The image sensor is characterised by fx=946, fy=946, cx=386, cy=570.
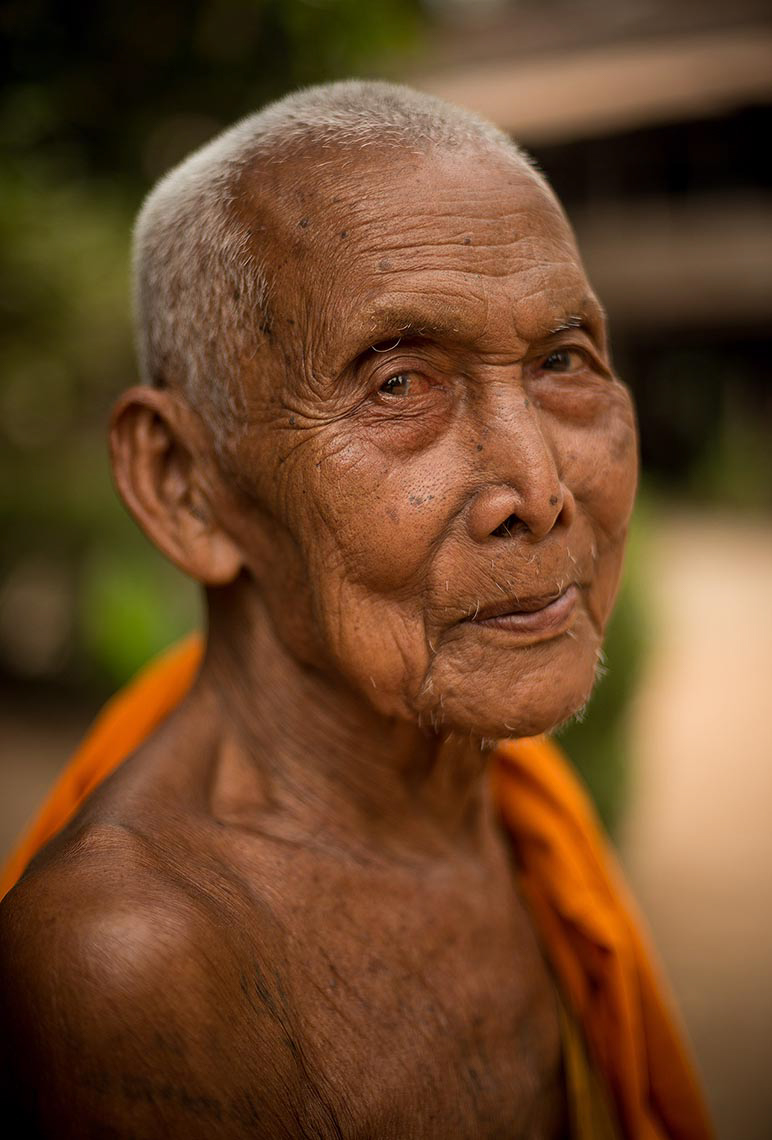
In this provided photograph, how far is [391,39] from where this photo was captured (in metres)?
6.93

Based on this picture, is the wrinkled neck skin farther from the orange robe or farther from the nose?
the nose

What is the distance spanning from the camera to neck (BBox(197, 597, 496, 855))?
5.81ft

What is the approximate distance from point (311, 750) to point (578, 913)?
0.80 metres

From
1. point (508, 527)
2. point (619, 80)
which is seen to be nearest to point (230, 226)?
point (508, 527)

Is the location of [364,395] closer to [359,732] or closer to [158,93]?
[359,732]

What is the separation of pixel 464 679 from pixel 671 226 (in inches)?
650

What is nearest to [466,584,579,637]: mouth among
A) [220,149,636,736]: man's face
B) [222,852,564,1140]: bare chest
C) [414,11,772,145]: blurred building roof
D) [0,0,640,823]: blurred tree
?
[220,149,636,736]: man's face

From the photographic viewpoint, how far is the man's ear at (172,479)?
5.73ft

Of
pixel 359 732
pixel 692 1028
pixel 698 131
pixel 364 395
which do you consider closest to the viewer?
pixel 364 395

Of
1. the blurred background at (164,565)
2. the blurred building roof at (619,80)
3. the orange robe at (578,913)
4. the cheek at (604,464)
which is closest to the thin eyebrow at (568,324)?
the cheek at (604,464)

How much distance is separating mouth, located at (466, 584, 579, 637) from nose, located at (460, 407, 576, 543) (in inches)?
4.5

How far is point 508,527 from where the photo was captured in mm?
1534

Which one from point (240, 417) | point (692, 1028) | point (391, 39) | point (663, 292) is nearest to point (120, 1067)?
point (240, 417)

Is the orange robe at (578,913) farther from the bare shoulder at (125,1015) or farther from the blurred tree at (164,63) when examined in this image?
the blurred tree at (164,63)
